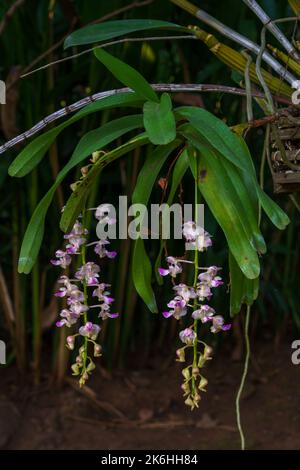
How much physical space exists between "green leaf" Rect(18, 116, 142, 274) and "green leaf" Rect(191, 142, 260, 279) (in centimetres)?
8

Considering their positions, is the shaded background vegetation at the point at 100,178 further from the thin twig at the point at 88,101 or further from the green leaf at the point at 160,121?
the green leaf at the point at 160,121

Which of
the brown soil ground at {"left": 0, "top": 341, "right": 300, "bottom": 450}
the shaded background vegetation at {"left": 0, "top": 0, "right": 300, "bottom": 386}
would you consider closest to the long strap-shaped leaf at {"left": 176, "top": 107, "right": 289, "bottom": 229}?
the shaded background vegetation at {"left": 0, "top": 0, "right": 300, "bottom": 386}

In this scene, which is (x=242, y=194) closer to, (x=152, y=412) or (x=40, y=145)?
(x=40, y=145)

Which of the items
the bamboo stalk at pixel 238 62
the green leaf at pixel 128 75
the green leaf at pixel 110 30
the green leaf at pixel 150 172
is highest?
the green leaf at pixel 110 30

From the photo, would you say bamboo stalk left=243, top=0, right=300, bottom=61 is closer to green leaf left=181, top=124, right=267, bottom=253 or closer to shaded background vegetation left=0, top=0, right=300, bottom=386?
green leaf left=181, top=124, right=267, bottom=253

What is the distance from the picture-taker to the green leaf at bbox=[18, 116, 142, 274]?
72cm

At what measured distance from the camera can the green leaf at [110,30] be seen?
86 centimetres

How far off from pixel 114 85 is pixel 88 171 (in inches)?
37.3

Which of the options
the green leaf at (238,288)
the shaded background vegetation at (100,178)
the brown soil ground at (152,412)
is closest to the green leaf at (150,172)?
the green leaf at (238,288)

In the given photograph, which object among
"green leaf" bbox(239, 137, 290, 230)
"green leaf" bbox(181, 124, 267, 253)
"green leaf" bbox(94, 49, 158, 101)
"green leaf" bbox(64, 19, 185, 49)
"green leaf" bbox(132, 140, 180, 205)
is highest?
"green leaf" bbox(64, 19, 185, 49)

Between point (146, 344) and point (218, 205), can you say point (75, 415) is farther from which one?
point (218, 205)

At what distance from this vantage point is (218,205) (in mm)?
721

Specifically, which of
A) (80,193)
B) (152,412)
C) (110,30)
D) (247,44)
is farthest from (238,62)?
(152,412)

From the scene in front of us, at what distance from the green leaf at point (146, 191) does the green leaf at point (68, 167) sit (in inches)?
1.5
